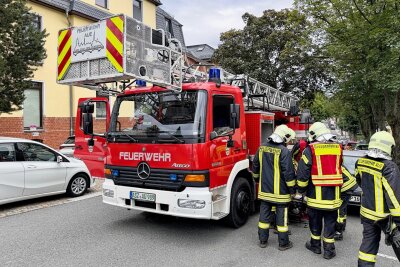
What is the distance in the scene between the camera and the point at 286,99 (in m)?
10.5

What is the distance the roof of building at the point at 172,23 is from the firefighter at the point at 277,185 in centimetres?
1846

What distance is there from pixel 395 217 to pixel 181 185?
2624mm

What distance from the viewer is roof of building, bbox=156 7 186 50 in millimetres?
22053

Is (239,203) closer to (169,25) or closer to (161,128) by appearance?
(161,128)

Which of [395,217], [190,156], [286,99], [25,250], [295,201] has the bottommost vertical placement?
[25,250]

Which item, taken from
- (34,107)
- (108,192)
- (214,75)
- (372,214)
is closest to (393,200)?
(372,214)

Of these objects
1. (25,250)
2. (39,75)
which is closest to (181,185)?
(25,250)

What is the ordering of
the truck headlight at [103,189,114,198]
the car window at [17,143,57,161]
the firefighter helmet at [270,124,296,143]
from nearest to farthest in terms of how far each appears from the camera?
the firefighter helmet at [270,124,296,143] < the truck headlight at [103,189,114,198] < the car window at [17,143,57,161]

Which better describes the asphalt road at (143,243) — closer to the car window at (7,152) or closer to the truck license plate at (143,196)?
the truck license plate at (143,196)

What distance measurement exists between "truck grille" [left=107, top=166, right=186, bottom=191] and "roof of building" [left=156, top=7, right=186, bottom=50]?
1800 cm

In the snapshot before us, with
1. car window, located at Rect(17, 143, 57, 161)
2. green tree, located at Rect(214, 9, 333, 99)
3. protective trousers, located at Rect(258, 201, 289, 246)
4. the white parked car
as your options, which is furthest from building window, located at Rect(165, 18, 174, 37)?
protective trousers, located at Rect(258, 201, 289, 246)

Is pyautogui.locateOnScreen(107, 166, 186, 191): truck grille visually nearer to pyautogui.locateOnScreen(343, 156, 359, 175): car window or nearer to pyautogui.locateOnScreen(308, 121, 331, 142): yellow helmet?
pyautogui.locateOnScreen(308, 121, 331, 142): yellow helmet

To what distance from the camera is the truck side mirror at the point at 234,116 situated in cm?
516

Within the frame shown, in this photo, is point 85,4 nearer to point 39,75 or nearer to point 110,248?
point 39,75
